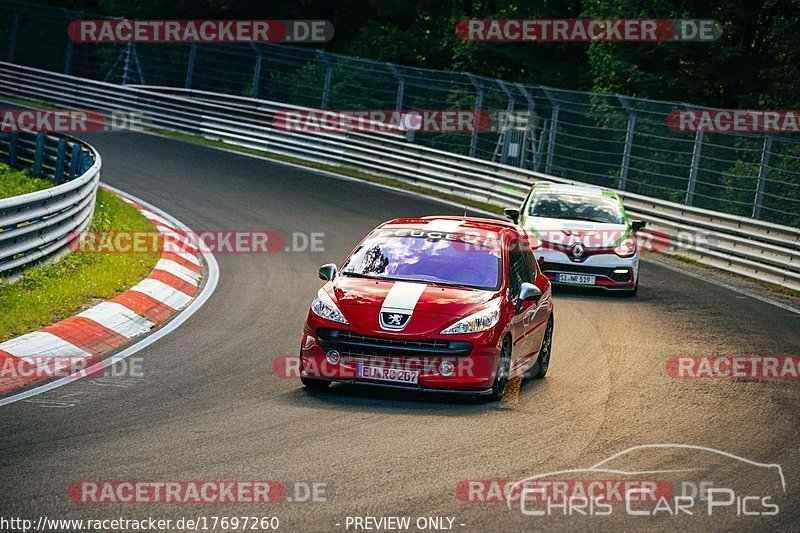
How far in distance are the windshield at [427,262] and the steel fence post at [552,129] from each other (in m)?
17.1

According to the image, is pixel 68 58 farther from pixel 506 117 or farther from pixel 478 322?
pixel 478 322

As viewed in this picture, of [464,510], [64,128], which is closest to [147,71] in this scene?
[64,128]

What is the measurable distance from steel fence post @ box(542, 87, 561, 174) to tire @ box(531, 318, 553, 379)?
54.0ft

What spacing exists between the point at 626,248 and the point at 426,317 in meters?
8.47

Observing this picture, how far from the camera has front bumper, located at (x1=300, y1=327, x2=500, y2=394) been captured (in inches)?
389

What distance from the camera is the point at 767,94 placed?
31.5 m

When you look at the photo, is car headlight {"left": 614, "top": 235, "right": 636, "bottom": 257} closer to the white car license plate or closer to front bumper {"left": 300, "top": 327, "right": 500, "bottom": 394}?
front bumper {"left": 300, "top": 327, "right": 500, "bottom": 394}

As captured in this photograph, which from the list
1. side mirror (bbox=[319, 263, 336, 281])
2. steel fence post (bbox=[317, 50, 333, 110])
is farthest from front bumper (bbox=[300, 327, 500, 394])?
steel fence post (bbox=[317, 50, 333, 110])

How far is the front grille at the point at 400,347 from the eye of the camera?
32.4 feet

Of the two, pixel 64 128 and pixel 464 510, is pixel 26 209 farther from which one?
pixel 64 128

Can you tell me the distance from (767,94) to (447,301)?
23.5 m
